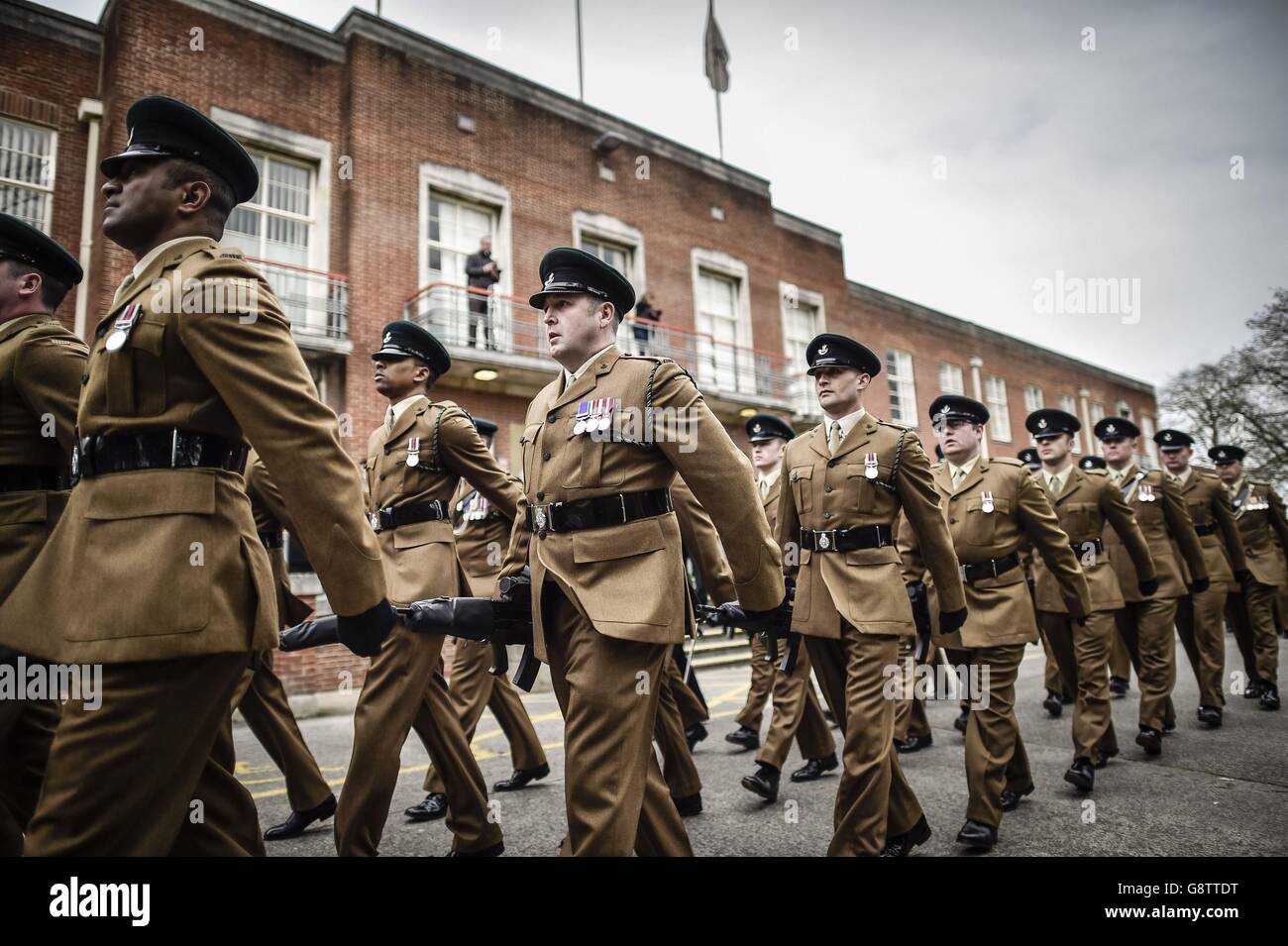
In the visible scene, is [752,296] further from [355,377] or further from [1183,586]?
[1183,586]

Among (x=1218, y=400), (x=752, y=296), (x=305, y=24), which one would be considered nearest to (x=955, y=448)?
(x=305, y=24)

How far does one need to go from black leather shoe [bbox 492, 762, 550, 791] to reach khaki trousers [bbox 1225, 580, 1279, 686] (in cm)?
703

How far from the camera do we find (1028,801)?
4.55 meters

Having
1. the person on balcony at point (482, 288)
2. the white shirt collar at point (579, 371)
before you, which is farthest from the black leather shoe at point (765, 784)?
the person on balcony at point (482, 288)

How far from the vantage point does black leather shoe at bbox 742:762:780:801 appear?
4.58m

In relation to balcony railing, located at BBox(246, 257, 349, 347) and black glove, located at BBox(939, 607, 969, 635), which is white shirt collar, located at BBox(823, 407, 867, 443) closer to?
black glove, located at BBox(939, 607, 969, 635)

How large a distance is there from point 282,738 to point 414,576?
136cm

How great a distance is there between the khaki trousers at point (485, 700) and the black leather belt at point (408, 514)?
1.13 meters

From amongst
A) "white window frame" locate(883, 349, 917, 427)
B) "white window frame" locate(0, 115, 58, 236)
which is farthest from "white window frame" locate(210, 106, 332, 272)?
"white window frame" locate(883, 349, 917, 427)

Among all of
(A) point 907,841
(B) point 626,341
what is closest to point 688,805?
(A) point 907,841

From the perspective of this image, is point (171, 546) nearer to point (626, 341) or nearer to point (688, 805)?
point (688, 805)

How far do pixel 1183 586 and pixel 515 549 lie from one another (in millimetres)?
6194

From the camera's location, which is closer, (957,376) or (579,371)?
(579,371)

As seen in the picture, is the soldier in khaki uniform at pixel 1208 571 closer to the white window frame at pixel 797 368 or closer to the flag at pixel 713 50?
the white window frame at pixel 797 368
